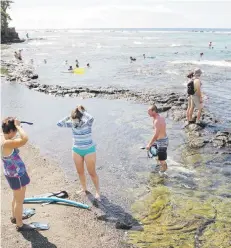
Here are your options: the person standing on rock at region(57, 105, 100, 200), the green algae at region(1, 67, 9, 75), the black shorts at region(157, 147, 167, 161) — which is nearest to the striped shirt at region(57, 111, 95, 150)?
the person standing on rock at region(57, 105, 100, 200)

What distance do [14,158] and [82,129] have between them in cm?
176

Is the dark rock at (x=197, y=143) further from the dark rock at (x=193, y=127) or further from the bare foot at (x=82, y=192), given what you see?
the bare foot at (x=82, y=192)

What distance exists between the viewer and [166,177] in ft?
30.0

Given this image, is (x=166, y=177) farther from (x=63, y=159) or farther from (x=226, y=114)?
(x=226, y=114)

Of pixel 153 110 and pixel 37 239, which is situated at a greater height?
pixel 153 110

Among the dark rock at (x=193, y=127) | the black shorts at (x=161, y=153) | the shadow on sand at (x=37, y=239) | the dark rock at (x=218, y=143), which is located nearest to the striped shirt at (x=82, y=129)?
the shadow on sand at (x=37, y=239)

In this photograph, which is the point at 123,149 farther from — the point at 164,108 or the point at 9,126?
Answer: the point at 9,126

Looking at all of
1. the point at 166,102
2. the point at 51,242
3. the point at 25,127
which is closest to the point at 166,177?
the point at 51,242

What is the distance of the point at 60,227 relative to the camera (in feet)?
21.7

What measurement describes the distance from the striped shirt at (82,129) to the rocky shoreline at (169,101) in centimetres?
540

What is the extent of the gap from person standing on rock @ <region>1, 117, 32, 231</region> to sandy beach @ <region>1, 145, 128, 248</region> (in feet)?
1.57

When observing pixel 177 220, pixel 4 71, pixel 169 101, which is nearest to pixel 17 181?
pixel 177 220

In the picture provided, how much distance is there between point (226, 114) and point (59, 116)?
766 cm

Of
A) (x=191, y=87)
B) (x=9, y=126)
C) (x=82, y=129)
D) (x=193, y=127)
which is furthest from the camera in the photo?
(x=193, y=127)
